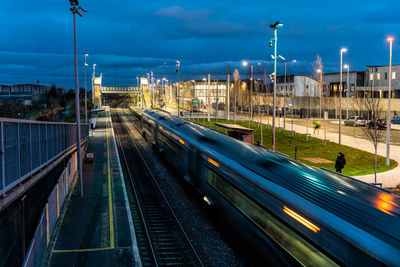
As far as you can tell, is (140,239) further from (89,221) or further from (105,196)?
(105,196)

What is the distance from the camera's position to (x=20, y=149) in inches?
405

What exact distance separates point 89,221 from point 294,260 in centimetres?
989

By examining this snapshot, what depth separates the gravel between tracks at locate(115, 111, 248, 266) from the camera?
38.1 feet

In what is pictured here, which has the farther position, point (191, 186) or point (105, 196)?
point (105, 196)

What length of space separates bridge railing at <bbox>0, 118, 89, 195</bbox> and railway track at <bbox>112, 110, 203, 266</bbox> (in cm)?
478

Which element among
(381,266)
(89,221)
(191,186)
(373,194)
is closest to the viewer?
(381,266)

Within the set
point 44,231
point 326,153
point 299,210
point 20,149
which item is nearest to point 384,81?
point 326,153

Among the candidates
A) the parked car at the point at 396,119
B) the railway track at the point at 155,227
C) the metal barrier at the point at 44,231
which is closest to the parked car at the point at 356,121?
the parked car at the point at 396,119

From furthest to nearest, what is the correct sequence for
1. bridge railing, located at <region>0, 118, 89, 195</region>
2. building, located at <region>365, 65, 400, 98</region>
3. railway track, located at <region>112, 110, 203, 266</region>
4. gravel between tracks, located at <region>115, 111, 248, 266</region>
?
building, located at <region>365, 65, 400, 98</region>
railway track, located at <region>112, 110, 203, 266</region>
gravel between tracks, located at <region>115, 111, 248, 266</region>
bridge railing, located at <region>0, 118, 89, 195</region>

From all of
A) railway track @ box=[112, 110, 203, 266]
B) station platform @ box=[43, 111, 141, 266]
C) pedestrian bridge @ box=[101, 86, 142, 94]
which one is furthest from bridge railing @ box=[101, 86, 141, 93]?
station platform @ box=[43, 111, 141, 266]

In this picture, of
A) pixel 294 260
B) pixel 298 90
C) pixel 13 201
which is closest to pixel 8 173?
pixel 13 201

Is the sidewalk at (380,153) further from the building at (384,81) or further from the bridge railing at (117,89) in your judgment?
the bridge railing at (117,89)

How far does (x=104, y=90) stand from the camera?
142750mm

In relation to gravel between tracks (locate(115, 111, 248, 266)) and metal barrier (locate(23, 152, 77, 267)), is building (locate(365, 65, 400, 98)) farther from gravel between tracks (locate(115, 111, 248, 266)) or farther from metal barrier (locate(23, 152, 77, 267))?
metal barrier (locate(23, 152, 77, 267))
